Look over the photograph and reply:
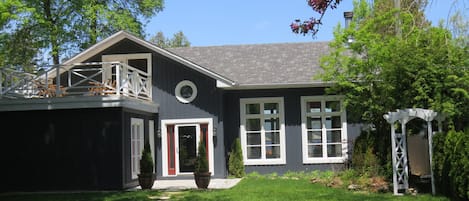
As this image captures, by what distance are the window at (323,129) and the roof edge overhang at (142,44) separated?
2.87m

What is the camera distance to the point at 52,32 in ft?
90.5

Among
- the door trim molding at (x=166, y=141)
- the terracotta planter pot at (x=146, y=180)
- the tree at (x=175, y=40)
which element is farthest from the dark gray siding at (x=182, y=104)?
the tree at (x=175, y=40)

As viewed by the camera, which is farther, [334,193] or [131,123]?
[131,123]

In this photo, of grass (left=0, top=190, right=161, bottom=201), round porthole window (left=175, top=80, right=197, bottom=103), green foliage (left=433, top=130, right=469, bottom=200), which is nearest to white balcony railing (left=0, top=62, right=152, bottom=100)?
round porthole window (left=175, top=80, right=197, bottom=103)

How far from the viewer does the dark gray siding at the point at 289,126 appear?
18.1 metres

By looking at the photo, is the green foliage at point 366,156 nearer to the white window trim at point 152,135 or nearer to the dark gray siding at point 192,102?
the dark gray siding at point 192,102

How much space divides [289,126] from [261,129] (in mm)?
947

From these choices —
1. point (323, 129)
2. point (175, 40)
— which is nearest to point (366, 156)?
point (323, 129)

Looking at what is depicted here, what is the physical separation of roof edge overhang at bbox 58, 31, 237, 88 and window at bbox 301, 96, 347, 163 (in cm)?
287

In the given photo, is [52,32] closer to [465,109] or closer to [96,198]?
[96,198]

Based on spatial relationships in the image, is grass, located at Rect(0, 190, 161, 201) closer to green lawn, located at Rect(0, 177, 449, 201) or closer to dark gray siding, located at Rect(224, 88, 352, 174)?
green lawn, located at Rect(0, 177, 449, 201)

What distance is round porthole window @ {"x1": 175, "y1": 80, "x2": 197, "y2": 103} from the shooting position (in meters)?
17.9

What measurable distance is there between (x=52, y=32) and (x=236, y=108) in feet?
44.3

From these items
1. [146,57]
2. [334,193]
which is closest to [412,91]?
[334,193]
